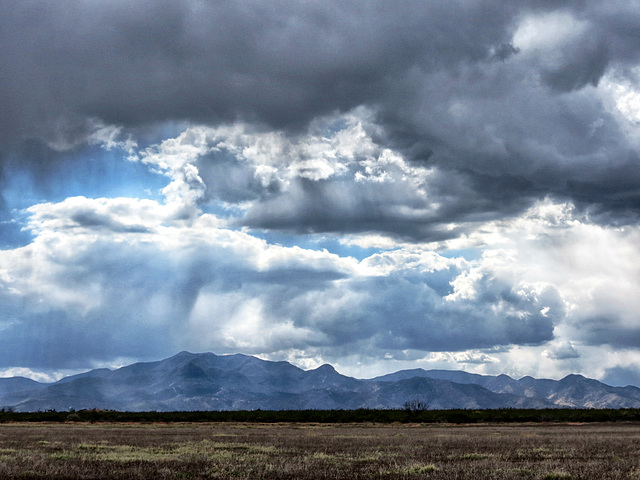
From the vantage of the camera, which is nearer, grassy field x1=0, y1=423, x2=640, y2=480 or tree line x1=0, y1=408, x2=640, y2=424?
grassy field x1=0, y1=423, x2=640, y2=480

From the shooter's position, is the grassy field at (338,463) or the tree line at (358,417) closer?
the grassy field at (338,463)

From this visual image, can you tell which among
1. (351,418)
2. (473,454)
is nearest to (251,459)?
(473,454)

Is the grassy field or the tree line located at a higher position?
the grassy field

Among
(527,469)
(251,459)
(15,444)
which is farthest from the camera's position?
(15,444)

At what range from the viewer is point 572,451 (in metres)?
40.2

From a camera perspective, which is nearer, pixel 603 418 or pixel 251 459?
pixel 251 459

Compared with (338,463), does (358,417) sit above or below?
below

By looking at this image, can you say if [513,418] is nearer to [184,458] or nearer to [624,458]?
[624,458]

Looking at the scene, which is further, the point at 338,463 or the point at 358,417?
the point at 358,417

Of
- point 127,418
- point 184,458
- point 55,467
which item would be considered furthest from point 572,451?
point 127,418

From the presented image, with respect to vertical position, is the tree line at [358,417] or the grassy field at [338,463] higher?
the grassy field at [338,463]

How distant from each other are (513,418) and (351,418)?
1293 inches

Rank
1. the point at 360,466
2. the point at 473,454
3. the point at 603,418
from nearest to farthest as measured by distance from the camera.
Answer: the point at 360,466 → the point at 473,454 → the point at 603,418

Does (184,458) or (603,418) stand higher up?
(184,458)
